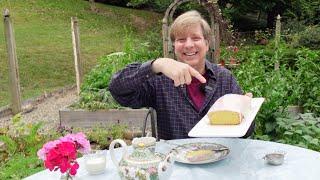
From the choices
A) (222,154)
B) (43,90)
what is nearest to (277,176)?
(222,154)

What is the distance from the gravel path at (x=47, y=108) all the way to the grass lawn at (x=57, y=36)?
46 centimetres

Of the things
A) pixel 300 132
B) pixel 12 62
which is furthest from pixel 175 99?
pixel 12 62

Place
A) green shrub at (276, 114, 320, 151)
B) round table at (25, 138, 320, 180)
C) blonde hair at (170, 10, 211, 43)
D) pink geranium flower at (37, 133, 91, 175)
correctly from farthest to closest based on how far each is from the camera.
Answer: green shrub at (276, 114, 320, 151), blonde hair at (170, 10, 211, 43), round table at (25, 138, 320, 180), pink geranium flower at (37, 133, 91, 175)

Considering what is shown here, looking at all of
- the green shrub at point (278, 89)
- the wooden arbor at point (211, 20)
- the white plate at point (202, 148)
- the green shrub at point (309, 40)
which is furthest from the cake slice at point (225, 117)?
the green shrub at point (309, 40)

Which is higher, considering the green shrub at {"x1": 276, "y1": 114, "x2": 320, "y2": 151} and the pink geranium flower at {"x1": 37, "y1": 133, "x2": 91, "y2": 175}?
the pink geranium flower at {"x1": 37, "y1": 133, "x2": 91, "y2": 175}

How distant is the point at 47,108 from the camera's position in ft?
22.1

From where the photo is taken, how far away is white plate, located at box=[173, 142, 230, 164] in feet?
6.13

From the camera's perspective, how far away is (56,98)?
760 centimetres

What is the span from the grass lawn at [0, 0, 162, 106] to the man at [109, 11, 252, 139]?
5435 millimetres

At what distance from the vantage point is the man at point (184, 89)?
2238mm

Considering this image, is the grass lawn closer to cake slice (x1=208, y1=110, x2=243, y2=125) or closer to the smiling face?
the smiling face

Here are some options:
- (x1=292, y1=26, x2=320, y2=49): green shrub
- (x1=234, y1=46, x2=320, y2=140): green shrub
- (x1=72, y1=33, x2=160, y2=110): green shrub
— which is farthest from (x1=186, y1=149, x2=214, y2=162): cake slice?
(x1=292, y1=26, x2=320, y2=49): green shrub

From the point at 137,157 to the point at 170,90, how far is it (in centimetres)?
79

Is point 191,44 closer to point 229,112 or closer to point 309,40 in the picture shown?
point 229,112
